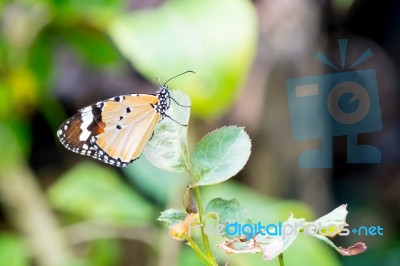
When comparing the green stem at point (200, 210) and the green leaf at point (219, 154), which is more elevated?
the green leaf at point (219, 154)

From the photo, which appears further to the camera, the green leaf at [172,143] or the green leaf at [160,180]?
the green leaf at [160,180]

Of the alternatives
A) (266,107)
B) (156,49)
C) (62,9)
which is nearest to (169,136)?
(156,49)

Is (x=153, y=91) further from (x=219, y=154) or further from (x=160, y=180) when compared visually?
(x=219, y=154)

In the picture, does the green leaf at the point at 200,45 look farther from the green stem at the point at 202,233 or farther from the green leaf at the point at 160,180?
the green stem at the point at 202,233

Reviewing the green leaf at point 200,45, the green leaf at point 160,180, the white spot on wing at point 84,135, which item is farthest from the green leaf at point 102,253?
the white spot on wing at point 84,135

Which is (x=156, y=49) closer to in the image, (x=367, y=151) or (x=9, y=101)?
(x=9, y=101)

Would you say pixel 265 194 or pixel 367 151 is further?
pixel 265 194

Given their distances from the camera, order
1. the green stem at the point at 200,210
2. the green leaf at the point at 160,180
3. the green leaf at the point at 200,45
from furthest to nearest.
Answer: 1. the green leaf at the point at 160,180
2. the green leaf at the point at 200,45
3. the green stem at the point at 200,210
